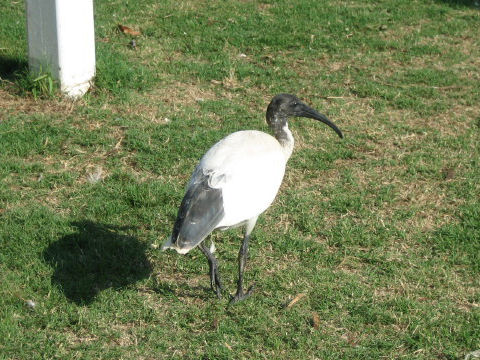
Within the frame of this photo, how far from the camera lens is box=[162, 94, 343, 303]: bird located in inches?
159

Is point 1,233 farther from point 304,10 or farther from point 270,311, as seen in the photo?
point 304,10

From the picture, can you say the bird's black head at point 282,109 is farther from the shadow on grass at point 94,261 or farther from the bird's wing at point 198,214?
the shadow on grass at point 94,261

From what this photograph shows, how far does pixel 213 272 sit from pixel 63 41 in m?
2.79

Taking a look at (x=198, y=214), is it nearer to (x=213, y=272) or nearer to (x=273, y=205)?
(x=213, y=272)

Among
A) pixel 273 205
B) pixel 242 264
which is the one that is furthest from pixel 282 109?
pixel 242 264

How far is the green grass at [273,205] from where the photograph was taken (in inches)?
168

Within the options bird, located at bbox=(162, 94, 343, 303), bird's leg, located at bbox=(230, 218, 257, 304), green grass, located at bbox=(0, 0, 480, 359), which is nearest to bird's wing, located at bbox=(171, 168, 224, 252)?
bird, located at bbox=(162, 94, 343, 303)

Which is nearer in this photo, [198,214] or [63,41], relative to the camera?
[198,214]

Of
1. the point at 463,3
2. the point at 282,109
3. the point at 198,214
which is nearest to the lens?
the point at 198,214

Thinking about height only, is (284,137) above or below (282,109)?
below

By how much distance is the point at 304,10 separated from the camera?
8648 mm

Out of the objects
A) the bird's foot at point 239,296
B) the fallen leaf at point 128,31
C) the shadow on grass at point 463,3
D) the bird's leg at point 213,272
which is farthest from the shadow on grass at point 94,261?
the shadow on grass at point 463,3

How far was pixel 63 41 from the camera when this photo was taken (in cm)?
629

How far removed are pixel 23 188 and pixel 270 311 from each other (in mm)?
2137
